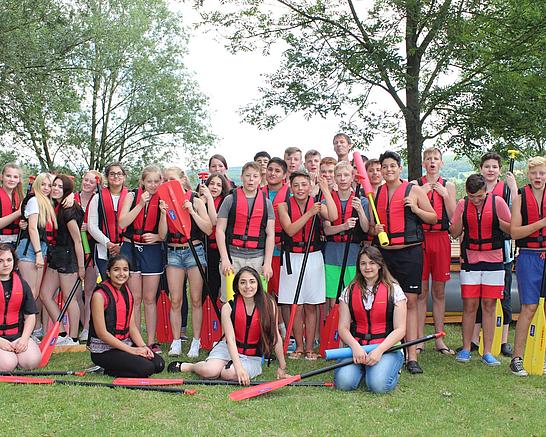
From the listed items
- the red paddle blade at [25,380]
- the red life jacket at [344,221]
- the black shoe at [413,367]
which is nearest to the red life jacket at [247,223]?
the red life jacket at [344,221]

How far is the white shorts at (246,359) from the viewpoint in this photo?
193 inches

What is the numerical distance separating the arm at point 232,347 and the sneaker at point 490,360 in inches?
89.5

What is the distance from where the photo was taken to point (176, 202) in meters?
5.78

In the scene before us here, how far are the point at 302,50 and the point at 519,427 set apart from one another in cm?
866

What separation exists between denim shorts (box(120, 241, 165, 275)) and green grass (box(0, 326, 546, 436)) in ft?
4.10

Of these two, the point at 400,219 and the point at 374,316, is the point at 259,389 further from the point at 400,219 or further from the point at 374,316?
the point at 400,219

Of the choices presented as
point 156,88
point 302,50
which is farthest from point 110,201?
point 156,88

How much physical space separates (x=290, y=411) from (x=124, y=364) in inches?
61.5

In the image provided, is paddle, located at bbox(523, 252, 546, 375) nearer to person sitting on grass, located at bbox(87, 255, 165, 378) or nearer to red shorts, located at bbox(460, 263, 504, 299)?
red shorts, located at bbox(460, 263, 504, 299)

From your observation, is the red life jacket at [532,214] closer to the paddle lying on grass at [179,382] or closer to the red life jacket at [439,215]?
the red life jacket at [439,215]

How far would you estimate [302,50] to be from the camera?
11.4 metres

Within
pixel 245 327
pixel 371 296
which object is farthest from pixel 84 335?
pixel 371 296

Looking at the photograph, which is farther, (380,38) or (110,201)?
(380,38)

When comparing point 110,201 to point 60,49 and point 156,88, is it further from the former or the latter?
point 156,88
